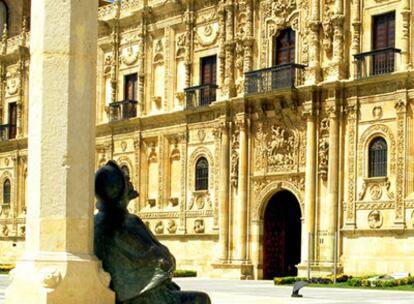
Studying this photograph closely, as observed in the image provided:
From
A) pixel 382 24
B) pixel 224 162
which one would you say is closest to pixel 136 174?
pixel 224 162

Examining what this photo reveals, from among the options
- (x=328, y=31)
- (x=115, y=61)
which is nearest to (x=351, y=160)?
(x=328, y=31)

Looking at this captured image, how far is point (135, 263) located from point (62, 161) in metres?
1.02

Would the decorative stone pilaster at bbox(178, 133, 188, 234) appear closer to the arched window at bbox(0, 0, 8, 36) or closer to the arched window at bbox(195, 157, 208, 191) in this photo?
the arched window at bbox(195, 157, 208, 191)

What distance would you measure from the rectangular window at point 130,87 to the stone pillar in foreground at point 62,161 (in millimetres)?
33768

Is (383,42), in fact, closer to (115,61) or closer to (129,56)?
(129,56)

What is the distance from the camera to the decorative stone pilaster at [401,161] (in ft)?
96.9

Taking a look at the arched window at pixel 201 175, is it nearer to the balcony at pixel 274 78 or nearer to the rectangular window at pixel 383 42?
the balcony at pixel 274 78

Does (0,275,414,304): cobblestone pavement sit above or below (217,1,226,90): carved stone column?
below

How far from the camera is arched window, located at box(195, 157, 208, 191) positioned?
3769 centimetres

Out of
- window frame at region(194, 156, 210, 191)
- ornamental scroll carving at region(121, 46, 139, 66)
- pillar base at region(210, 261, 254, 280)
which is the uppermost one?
ornamental scroll carving at region(121, 46, 139, 66)

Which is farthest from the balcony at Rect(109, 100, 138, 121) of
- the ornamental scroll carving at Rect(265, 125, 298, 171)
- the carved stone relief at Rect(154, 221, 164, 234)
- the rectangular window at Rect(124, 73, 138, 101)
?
the ornamental scroll carving at Rect(265, 125, 298, 171)

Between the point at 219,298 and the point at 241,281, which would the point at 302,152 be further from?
the point at 219,298

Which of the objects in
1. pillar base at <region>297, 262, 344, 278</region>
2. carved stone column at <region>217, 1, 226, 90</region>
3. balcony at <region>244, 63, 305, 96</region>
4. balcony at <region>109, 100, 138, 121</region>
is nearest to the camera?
pillar base at <region>297, 262, 344, 278</region>

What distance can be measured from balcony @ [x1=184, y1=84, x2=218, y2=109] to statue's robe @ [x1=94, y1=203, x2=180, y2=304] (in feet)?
96.2
